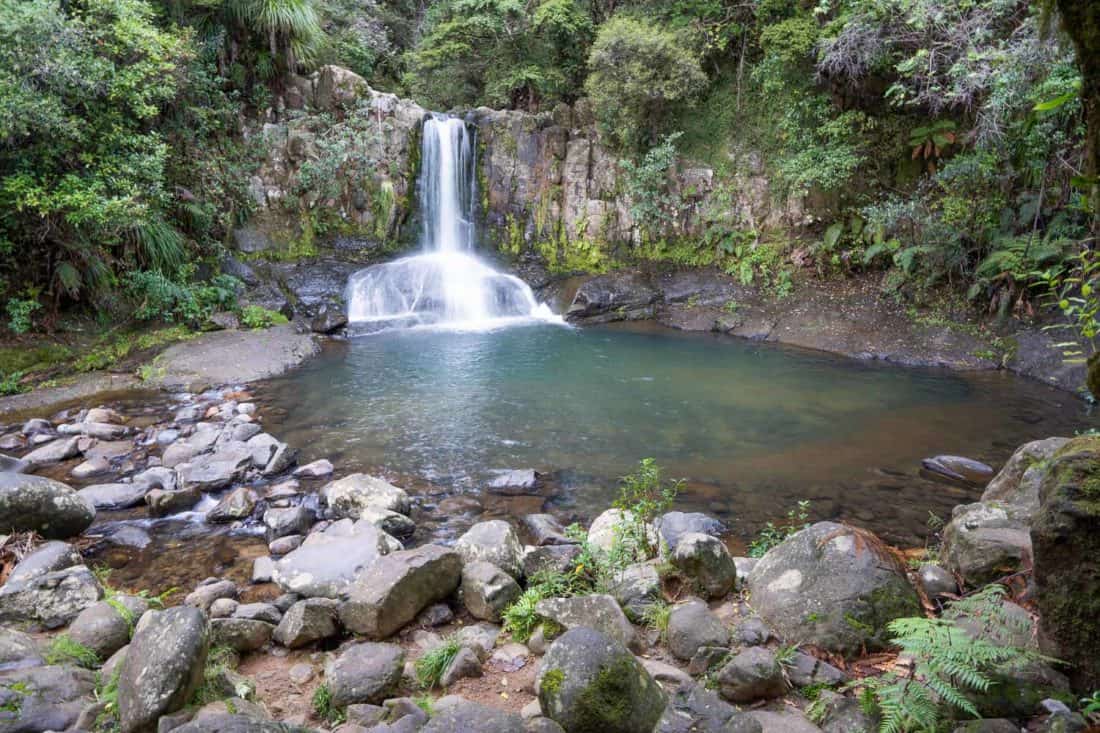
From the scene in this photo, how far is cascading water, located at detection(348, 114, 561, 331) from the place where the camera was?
1385cm

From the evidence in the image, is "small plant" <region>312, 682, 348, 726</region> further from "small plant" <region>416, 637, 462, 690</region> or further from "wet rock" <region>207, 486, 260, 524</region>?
"wet rock" <region>207, 486, 260, 524</region>

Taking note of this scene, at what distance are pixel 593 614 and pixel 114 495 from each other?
481 cm

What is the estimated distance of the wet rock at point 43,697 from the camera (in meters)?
2.30

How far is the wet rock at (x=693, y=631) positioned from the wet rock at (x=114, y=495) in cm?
503

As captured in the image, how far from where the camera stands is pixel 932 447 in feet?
22.9

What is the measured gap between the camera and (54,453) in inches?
254

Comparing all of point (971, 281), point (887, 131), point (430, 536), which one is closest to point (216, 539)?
point (430, 536)

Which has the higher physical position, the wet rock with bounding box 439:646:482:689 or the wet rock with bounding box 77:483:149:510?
the wet rock with bounding box 439:646:482:689

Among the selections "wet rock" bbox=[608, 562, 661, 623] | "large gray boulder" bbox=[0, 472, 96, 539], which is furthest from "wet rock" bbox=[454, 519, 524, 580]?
"large gray boulder" bbox=[0, 472, 96, 539]

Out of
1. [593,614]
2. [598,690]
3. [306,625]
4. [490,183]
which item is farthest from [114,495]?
[490,183]

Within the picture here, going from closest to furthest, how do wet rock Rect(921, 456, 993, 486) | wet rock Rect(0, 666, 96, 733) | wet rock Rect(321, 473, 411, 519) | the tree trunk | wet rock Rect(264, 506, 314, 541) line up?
the tree trunk < wet rock Rect(0, 666, 96, 733) < wet rock Rect(264, 506, 314, 541) < wet rock Rect(321, 473, 411, 519) < wet rock Rect(921, 456, 993, 486)

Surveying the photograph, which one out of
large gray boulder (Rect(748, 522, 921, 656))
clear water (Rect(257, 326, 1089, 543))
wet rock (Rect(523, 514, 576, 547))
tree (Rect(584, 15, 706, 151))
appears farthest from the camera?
tree (Rect(584, 15, 706, 151))

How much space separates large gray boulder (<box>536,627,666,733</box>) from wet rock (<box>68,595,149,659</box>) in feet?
7.60

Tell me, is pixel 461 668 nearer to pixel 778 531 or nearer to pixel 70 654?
pixel 70 654
